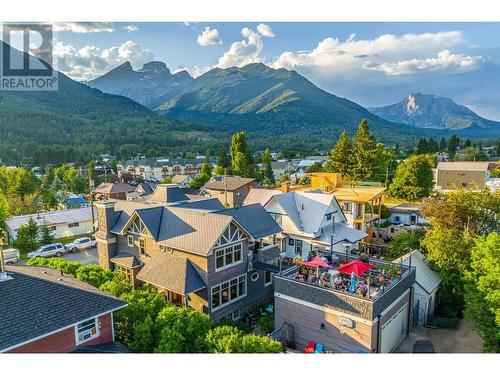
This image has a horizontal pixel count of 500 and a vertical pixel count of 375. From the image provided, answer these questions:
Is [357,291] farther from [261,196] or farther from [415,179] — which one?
[415,179]

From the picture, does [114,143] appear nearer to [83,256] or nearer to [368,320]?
[83,256]

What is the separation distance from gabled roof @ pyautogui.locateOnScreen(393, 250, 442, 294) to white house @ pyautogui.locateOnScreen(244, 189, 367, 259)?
5833mm

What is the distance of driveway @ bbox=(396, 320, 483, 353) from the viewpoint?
1559 cm

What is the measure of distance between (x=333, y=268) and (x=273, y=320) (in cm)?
389

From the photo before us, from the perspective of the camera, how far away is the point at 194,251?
16812 millimetres

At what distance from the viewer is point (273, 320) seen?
1722cm

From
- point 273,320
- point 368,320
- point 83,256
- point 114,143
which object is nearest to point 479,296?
point 368,320

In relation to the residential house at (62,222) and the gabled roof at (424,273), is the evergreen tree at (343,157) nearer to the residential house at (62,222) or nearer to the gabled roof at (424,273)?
the gabled roof at (424,273)

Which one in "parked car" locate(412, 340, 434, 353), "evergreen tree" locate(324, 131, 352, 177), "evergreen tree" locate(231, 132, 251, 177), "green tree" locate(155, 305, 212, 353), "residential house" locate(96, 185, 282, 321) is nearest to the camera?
"green tree" locate(155, 305, 212, 353)

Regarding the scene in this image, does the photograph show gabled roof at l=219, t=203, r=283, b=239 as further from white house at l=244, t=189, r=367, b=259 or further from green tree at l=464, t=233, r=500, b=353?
green tree at l=464, t=233, r=500, b=353

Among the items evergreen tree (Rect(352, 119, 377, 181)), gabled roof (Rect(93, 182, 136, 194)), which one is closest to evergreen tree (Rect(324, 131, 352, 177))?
evergreen tree (Rect(352, 119, 377, 181))

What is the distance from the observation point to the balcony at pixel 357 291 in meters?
13.6

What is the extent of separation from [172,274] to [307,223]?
11262 millimetres

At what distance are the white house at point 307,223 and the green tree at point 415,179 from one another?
1798 centimetres
